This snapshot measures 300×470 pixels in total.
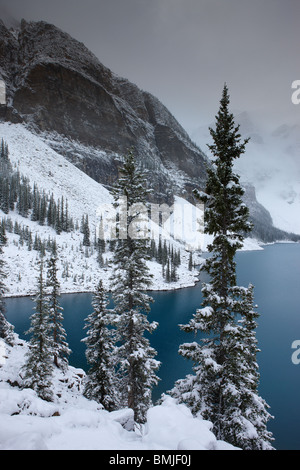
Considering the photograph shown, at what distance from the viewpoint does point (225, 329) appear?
28.1ft

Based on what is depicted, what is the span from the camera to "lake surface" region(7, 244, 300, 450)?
22094mm

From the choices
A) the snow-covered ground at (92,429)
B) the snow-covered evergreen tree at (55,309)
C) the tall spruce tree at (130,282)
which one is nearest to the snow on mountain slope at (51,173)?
the snow-covered evergreen tree at (55,309)

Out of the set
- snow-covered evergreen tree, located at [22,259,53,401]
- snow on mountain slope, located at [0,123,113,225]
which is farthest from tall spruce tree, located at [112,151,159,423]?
snow on mountain slope, located at [0,123,113,225]

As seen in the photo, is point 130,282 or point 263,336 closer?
point 130,282

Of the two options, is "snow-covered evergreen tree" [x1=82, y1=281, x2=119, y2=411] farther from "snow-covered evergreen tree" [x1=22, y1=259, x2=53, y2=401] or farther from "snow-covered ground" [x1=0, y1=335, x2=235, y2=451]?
"snow-covered ground" [x1=0, y1=335, x2=235, y2=451]

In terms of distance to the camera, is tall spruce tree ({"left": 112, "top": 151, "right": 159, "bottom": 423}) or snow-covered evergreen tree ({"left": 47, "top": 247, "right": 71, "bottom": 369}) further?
snow-covered evergreen tree ({"left": 47, "top": 247, "right": 71, "bottom": 369})

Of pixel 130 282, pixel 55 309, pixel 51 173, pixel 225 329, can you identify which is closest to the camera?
pixel 225 329

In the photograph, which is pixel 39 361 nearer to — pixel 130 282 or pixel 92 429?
pixel 130 282

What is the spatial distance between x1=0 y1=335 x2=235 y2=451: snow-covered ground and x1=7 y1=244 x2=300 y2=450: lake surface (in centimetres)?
1851

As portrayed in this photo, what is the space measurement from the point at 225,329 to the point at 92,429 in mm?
5532

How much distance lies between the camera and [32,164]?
12106 cm

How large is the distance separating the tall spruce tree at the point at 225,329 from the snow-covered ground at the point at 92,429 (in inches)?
94.7

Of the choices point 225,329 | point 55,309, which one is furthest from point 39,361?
point 225,329
